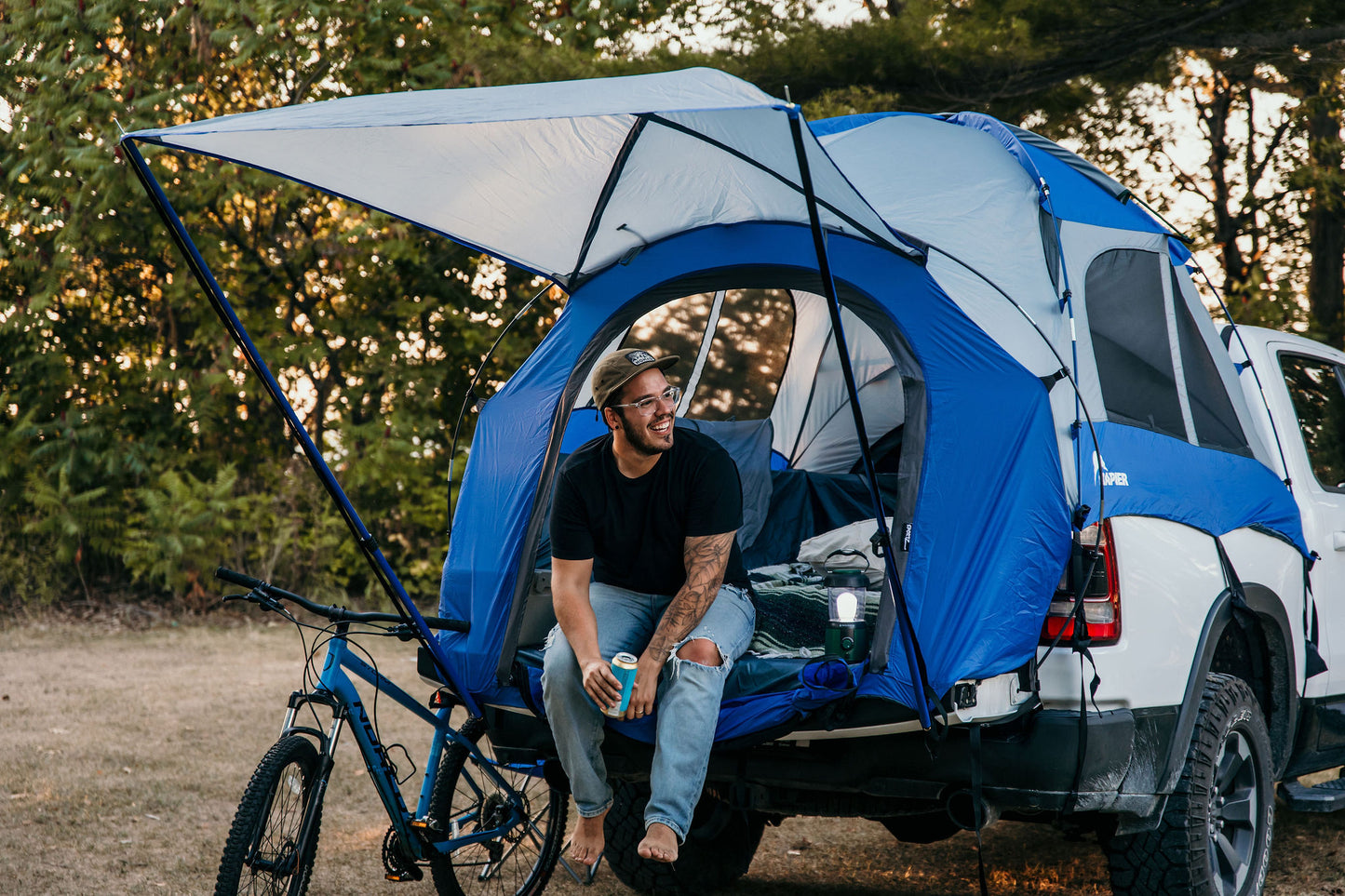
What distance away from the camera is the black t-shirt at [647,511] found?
3.75 metres

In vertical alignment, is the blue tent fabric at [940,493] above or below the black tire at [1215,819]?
above

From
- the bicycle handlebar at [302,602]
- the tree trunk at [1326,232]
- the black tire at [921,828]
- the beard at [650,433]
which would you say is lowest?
the black tire at [921,828]

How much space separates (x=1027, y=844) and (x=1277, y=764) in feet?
3.73

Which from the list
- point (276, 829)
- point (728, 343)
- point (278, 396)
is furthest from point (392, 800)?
point (728, 343)

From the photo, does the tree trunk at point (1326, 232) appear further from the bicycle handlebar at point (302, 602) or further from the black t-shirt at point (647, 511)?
the bicycle handlebar at point (302, 602)

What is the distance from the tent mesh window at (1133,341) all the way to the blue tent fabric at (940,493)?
0.42m

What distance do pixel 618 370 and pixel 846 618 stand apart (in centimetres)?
99

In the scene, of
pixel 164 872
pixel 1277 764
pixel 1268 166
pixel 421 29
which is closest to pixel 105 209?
pixel 421 29

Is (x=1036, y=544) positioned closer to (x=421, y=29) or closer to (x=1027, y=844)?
(x=1027, y=844)

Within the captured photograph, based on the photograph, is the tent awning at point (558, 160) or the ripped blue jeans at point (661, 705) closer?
the tent awning at point (558, 160)

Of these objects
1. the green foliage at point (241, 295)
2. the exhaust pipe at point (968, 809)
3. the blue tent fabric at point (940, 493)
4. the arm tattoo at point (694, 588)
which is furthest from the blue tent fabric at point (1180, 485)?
the green foliage at point (241, 295)

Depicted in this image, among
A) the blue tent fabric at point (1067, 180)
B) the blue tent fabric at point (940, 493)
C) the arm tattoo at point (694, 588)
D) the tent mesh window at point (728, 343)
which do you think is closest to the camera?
the blue tent fabric at point (940, 493)

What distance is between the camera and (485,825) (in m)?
4.06

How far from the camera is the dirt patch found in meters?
4.35
